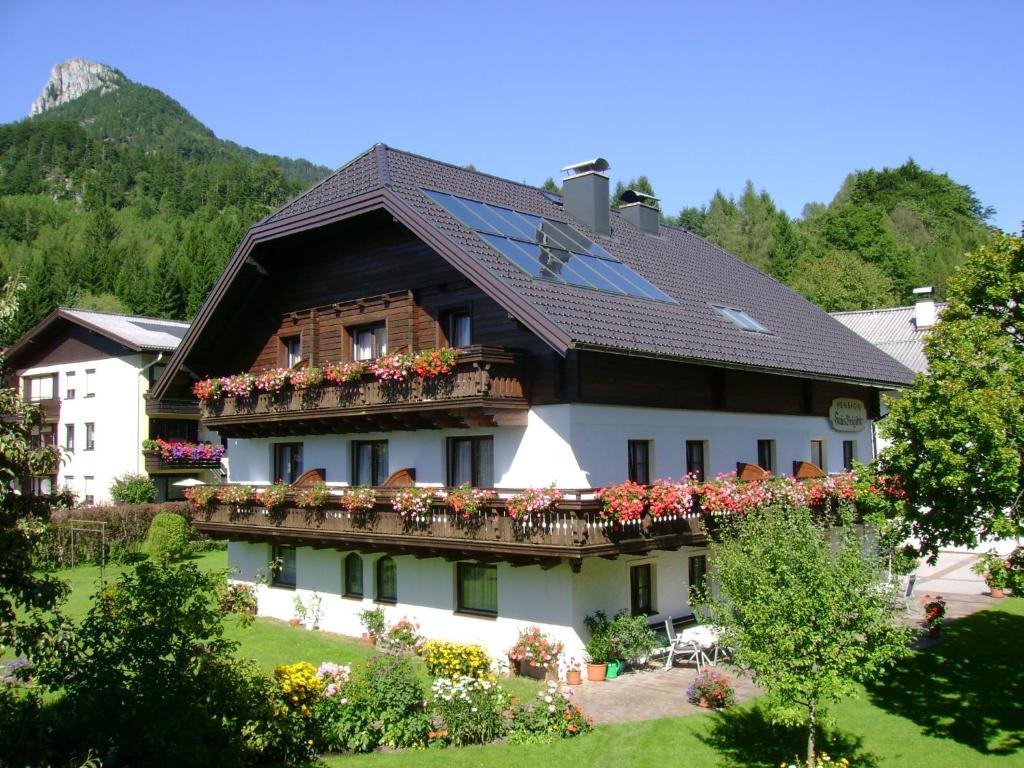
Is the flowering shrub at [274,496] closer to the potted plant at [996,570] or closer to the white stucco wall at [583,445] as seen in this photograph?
the white stucco wall at [583,445]

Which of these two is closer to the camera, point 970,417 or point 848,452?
point 970,417

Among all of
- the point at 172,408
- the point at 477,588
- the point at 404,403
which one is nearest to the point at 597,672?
the point at 477,588

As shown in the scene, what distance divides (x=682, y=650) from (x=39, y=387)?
40.7 metres

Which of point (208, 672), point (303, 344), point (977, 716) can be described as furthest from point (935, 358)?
point (303, 344)

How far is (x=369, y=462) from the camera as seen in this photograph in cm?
2170

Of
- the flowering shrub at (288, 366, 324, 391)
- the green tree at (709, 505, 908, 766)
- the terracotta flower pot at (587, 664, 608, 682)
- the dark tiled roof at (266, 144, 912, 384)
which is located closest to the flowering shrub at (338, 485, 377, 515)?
the flowering shrub at (288, 366, 324, 391)

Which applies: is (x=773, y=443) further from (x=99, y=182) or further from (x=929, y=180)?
(x=99, y=182)

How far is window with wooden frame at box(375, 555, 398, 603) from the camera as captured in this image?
2097 centimetres

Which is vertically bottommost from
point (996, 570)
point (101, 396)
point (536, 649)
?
point (536, 649)

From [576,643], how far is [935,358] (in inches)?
318

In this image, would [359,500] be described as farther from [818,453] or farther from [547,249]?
[818,453]

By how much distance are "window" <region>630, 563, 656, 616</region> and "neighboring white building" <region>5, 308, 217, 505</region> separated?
95.8ft

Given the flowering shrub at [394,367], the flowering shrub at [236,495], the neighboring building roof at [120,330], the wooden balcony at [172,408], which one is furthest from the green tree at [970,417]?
the neighboring building roof at [120,330]

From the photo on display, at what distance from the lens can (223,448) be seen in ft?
129
